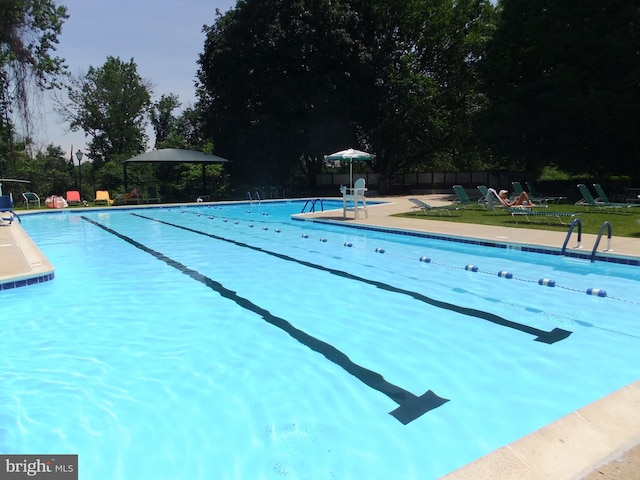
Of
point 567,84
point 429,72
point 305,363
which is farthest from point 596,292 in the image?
point 429,72

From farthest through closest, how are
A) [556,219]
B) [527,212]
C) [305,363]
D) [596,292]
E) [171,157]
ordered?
1. [171,157]
2. [527,212]
3. [556,219]
4. [596,292]
5. [305,363]

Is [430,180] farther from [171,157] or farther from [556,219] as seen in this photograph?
[556,219]

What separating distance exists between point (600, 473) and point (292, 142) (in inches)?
1009

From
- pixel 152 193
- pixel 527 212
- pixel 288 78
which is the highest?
pixel 288 78

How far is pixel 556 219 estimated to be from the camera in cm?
1291

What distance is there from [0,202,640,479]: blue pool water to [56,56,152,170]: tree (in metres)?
34.7

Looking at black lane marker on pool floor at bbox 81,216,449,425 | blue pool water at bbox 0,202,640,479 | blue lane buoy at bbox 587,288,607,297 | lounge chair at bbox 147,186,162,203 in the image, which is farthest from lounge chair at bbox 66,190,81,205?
blue lane buoy at bbox 587,288,607,297

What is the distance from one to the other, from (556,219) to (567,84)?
10.4 metres

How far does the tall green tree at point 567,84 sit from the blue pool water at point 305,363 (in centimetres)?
1445

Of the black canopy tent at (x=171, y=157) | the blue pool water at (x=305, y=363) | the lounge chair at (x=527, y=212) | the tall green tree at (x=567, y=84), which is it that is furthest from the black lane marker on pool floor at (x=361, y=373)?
the tall green tree at (x=567, y=84)

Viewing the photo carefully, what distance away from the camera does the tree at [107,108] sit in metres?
39.7

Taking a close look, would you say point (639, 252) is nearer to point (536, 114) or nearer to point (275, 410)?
point (275, 410)

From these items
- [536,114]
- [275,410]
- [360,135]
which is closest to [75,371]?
[275,410]

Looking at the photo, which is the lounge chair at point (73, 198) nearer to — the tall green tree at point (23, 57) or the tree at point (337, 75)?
the tall green tree at point (23, 57)
